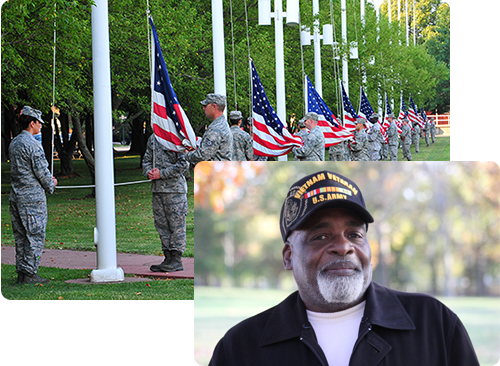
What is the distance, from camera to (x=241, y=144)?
13.8 m

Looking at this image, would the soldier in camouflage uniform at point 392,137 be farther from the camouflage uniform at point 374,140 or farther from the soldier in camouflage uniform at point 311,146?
the soldier in camouflage uniform at point 311,146

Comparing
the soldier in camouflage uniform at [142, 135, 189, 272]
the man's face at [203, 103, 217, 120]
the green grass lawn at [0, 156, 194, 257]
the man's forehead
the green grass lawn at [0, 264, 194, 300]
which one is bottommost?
the green grass lawn at [0, 156, 194, 257]

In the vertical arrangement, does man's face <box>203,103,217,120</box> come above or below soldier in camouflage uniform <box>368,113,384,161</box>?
above

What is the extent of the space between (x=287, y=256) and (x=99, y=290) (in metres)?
5.90

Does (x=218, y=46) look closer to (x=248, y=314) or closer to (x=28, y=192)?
(x=28, y=192)

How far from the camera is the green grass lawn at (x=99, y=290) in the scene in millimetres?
7531

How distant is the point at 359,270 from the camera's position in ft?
7.95

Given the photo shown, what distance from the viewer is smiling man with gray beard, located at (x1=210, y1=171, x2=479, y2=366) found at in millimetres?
2320

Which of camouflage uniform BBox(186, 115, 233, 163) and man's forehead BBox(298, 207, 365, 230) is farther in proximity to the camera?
camouflage uniform BBox(186, 115, 233, 163)

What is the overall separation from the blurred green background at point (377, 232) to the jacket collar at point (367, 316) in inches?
4.1

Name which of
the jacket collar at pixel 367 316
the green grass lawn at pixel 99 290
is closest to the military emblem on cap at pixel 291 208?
the jacket collar at pixel 367 316

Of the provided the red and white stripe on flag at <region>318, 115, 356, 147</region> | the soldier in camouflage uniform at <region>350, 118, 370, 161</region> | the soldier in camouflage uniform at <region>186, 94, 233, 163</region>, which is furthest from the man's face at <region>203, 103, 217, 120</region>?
the soldier in camouflage uniform at <region>350, 118, 370, 161</region>

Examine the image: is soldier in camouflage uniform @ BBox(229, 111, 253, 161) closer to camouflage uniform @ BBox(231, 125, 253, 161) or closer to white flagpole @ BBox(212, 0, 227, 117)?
camouflage uniform @ BBox(231, 125, 253, 161)

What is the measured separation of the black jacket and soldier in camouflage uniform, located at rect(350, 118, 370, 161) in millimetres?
18000
